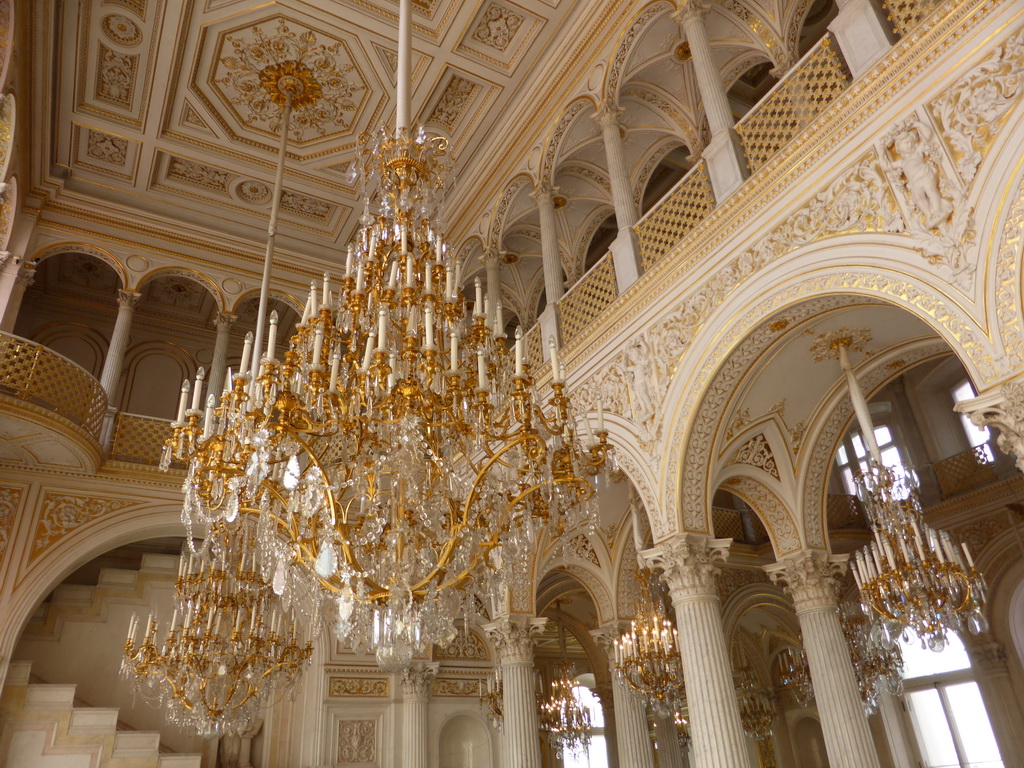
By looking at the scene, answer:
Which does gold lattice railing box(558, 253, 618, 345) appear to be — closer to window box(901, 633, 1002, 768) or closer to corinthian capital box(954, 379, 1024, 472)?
corinthian capital box(954, 379, 1024, 472)

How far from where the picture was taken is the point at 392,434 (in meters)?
4.09

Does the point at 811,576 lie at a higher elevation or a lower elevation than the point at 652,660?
higher

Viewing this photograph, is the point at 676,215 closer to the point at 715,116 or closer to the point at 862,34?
the point at 715,116

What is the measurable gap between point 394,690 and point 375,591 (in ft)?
27.4

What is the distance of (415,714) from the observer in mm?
10914

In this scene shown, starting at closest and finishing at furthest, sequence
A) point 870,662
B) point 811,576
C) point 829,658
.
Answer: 1. point 829,658
2. point 811,576
3. point 870,662

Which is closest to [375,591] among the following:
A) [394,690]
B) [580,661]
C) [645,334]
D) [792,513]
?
[645,334]

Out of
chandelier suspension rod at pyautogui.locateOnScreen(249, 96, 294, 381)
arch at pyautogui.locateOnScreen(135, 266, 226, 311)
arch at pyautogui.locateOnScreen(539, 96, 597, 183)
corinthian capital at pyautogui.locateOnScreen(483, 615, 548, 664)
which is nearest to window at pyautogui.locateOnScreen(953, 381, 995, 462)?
arch at pyautogui.locateOnScreen(539, 96, 597, 183)

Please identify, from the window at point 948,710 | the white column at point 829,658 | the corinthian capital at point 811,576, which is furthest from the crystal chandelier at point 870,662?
the white column at point 829,658

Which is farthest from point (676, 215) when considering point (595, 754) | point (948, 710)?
point (595, 754)

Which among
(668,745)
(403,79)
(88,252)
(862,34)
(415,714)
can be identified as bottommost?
(668,745)

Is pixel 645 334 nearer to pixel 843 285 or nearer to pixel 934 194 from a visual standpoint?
pixel 843 285

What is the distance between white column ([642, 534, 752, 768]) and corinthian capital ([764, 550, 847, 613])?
1777 mm

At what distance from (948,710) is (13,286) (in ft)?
52.7
